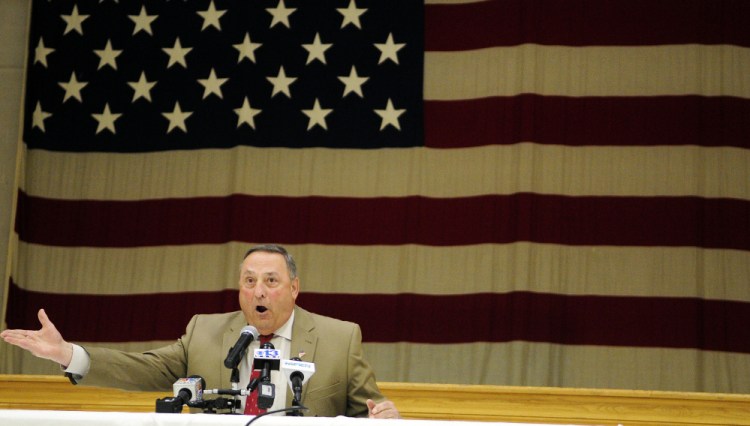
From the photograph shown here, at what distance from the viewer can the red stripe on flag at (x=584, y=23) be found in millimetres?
6926

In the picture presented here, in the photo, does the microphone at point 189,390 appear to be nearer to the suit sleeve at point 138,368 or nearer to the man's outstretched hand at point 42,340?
the man's outstretched hand at point 42,340

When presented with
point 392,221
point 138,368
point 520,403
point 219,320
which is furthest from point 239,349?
point 392,221

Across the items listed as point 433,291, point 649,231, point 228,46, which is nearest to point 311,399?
point 433,291

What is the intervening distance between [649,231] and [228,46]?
3441 mm

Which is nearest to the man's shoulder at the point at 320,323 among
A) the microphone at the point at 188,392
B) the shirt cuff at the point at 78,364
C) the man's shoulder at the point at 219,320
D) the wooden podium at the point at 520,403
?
the man's shoulder at the point at 219,320

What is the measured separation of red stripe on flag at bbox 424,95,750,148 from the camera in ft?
22.4

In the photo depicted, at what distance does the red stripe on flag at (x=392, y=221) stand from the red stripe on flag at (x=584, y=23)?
117 centimetres

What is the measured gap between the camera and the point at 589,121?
695cm

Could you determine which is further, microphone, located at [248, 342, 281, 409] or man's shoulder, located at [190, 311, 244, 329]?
man's shoulder, located at [190, 311, 244, 329]

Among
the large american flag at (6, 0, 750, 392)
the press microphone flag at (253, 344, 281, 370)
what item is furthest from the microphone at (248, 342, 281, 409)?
the large american flag at (6, 0, 750, 392)

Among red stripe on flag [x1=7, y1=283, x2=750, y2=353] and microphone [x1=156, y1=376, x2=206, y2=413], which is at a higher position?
red stripe on flag [x1=7, y1=283, x2=750, y2=353]

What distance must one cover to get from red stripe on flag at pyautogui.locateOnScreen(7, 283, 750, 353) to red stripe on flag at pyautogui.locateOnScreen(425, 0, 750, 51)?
188 cm

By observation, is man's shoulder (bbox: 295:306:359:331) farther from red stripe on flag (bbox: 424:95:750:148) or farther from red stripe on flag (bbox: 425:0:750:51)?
red stripe on flag (bbox: 425:0:750:51)

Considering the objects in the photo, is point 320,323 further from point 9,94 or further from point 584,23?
point 9,94
